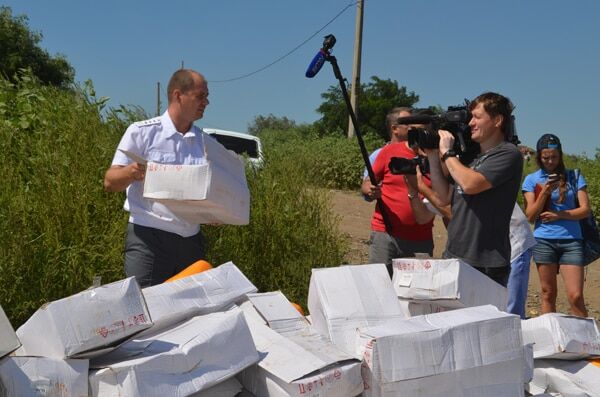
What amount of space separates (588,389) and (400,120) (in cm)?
170

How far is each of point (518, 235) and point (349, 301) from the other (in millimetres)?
2214

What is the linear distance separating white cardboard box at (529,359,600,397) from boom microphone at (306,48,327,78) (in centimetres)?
209

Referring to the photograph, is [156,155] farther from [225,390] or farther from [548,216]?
[548,216]

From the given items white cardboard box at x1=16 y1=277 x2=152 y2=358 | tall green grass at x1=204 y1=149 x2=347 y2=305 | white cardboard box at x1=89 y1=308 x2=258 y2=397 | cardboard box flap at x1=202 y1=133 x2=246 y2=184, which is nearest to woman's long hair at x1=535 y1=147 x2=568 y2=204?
tall green grass at x1=204 y1=149 x2=347 y2=305

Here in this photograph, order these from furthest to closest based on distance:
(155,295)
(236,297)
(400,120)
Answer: (400,120) < (236,297) < (155,295)

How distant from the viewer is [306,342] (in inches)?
104

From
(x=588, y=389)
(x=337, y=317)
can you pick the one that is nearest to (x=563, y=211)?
(x=588, y=389)

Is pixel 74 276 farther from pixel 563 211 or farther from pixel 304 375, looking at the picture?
pixel 563 211

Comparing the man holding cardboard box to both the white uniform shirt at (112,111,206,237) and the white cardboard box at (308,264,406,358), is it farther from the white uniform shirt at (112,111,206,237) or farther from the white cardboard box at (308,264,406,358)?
the white cardboard box at (308,264,406,358)

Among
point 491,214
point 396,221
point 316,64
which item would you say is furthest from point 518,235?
point 316,64

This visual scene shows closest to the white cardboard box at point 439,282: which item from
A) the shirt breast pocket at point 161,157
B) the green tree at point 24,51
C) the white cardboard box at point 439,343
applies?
the white cardboard box at point 439,343

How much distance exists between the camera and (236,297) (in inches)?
114

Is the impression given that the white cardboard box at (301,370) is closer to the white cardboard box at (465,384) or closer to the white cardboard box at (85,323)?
the white cardboard box at (465,384)

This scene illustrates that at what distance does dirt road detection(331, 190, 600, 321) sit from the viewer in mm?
8156
